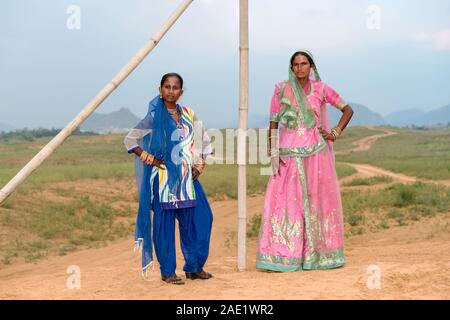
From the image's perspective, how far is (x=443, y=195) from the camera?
14.1 metres

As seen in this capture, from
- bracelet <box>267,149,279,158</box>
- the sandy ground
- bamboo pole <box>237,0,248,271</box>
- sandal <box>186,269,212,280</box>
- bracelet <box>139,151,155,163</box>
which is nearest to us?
the sandy ground

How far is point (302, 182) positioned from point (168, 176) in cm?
150

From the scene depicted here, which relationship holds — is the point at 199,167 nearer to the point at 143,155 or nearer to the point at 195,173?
the point at 195,173

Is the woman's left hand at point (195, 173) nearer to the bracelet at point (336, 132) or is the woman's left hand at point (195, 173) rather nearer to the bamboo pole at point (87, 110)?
the bamboo pole at point (87, 110)

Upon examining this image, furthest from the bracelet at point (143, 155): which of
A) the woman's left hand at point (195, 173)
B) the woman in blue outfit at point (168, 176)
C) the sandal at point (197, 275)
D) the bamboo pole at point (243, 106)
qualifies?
the sandal at point (197, 275)

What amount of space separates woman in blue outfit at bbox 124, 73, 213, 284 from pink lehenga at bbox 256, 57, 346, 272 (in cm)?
92

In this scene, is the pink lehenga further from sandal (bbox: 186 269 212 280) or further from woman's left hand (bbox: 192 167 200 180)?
woman's left hand (bbox: 192 167 200 180)

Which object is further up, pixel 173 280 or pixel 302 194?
pixel 302 194

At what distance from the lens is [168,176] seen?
5.50 metres

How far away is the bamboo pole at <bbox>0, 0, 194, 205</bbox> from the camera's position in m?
5.07

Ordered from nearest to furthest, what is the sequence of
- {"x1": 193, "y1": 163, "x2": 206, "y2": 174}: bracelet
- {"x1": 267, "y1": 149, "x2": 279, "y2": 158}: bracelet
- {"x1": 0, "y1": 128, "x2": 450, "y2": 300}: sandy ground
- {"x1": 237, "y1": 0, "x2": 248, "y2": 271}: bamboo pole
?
{"x1": 0, "y1": 128, "x2": 450, "y2": 300}: sandy ground < {"x1": 193, "y1": 163, "x2": 206, "y2": 174}: bracelet < {"x1": 237, "y1": 0, "x2": 248, "y2": 271}: bamboo pole < {"x1": 267, "y1": 149, "x2": 279, "y2": 158}: bracelet

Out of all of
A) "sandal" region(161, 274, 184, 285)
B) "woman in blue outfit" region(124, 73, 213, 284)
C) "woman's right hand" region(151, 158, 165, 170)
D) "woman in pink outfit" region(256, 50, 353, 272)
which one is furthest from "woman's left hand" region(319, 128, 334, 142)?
"sandal" region(161, 274, 184, 285)

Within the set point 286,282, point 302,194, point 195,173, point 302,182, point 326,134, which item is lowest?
point 286,282

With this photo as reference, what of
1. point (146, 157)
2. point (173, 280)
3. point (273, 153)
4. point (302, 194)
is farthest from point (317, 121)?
point (173, 280)
